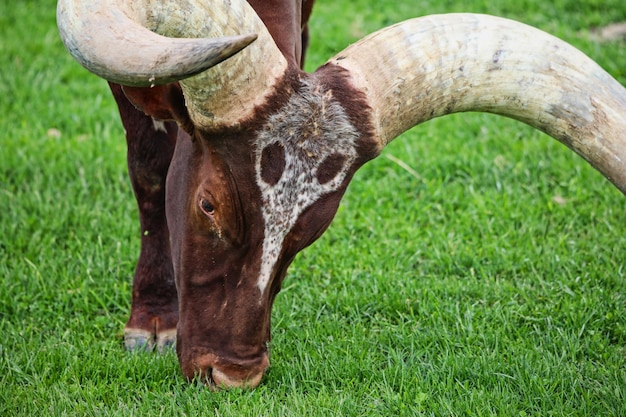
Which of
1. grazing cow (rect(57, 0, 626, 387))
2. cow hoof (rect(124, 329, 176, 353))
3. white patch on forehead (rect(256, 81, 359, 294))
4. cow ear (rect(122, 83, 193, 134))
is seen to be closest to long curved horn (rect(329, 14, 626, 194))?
grazing cow (rect(57, 0, 626, 387))

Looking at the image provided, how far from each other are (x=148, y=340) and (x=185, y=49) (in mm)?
2101

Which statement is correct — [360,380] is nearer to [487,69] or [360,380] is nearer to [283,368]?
[283,368]

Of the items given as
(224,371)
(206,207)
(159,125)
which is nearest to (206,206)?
(206,207)

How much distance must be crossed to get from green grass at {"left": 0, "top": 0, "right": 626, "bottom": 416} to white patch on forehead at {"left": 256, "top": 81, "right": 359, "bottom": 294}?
81 centimetres

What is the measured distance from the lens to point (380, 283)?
4.67 metres

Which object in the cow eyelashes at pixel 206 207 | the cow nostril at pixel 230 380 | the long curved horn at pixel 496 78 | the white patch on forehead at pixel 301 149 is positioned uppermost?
the long curved horn at pixel 496 78

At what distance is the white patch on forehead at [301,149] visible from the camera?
3.12 metres

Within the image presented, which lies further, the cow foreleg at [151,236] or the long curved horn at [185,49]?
the cow foreleg at [151,236]

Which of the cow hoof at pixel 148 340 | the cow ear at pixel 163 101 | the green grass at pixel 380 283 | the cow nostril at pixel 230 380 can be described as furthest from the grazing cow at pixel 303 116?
the cow hoof at pixel 148 340

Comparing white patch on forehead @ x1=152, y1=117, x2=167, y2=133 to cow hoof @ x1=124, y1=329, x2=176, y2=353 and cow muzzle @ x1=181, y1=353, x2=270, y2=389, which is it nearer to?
cow hoof @ x1=124, y1=329, x2=176, y2=353

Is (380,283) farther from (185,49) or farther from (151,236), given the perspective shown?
(185,49)

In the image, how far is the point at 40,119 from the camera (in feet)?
21.9

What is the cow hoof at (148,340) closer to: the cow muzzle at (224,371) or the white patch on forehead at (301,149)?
the cow muzzle at (224,371)

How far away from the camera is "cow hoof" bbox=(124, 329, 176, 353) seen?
164 inches
